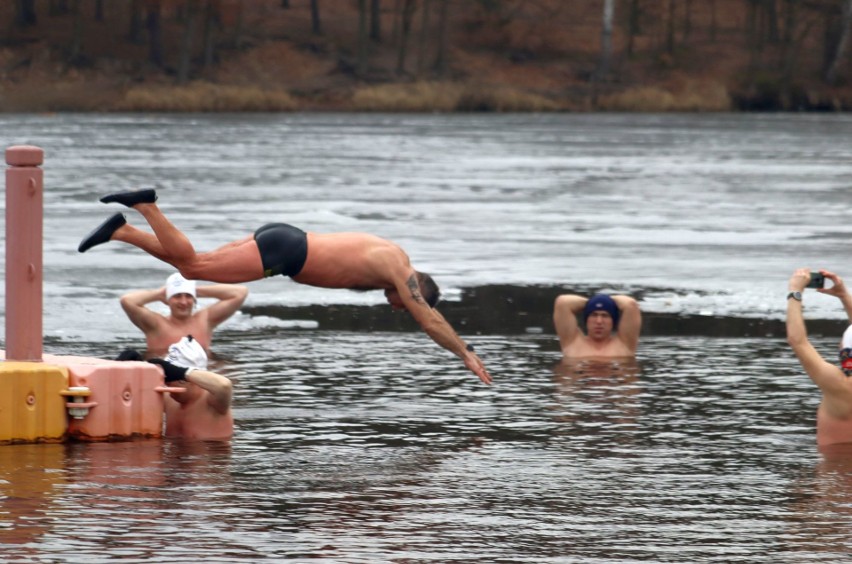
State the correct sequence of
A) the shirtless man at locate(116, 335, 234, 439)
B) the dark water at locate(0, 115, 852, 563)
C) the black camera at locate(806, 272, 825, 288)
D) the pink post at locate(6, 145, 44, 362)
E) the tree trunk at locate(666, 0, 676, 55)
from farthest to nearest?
the tree trunk at locate(666, 0, 676, 55) < the shirtless man at locate(116, 335, 234, 439) < the black camera at locate(806, 272, 825, 288) < the pink post at locate(6, 145, 44, 362) < the dark water at locate(0, 115, 852, 563)

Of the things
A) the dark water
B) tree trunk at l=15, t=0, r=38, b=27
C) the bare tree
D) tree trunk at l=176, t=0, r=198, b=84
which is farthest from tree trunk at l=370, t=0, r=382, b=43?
the dark water

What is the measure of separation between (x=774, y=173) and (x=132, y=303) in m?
20.7

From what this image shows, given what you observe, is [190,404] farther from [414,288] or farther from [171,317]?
[171,317]

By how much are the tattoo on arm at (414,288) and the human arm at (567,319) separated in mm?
3562

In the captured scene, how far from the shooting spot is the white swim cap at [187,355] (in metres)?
9.50

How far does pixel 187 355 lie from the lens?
31.2 feet

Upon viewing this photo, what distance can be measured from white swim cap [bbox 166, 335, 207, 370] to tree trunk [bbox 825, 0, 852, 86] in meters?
63.4

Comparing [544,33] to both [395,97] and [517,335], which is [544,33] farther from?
[517,335]

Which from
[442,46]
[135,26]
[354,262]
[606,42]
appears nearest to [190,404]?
[354,262]

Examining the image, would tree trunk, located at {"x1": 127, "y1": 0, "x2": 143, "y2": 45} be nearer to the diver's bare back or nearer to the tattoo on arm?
the diver's bare back

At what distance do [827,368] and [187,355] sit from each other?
3.42m

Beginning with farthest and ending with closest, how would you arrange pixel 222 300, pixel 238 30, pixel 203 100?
pixel 238 30
pixel 203 100
pixel 222 300

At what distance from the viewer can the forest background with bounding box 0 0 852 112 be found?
63469 mm

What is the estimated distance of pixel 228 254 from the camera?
9.64 meters
